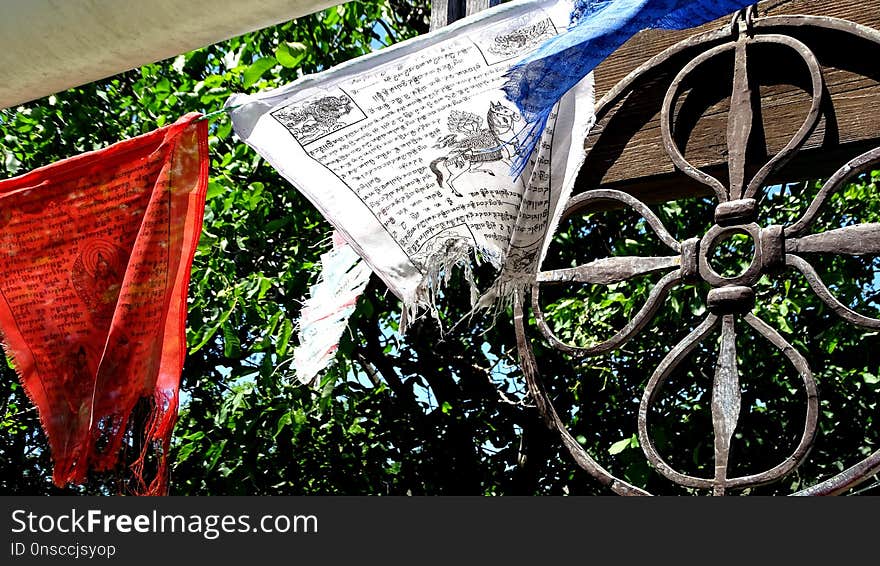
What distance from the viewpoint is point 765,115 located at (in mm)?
1755

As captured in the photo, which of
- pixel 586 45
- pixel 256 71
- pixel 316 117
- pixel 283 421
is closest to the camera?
pixel 586 45

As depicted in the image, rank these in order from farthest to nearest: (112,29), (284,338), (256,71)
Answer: (284,338), (256,71), (112,29)

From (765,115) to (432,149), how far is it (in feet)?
2.02

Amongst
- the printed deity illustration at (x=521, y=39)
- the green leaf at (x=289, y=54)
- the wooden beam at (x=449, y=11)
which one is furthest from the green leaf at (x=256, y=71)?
the printed deity illustration at (x=521, y=39)

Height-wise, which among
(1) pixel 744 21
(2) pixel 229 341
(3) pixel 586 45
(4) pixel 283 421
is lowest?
(3) pixel 586 45

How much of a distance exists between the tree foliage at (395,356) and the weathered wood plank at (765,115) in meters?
1.52

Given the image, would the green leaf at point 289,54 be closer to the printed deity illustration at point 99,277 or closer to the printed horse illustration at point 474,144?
the printed deity illustration at point 99,277

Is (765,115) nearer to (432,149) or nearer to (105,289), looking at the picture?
(432,149)

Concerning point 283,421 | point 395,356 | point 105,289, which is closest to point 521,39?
point 105,289

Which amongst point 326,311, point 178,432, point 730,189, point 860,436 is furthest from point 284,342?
point 860,436

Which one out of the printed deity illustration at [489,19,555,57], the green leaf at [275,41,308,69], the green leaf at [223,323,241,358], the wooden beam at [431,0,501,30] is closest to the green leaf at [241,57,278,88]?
the green leaf at [275,41,308,69]

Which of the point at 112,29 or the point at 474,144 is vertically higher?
the point at 112,29

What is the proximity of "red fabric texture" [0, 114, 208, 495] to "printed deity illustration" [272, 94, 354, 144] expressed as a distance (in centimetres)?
36

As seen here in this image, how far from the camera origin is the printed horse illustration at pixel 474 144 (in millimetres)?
1679
